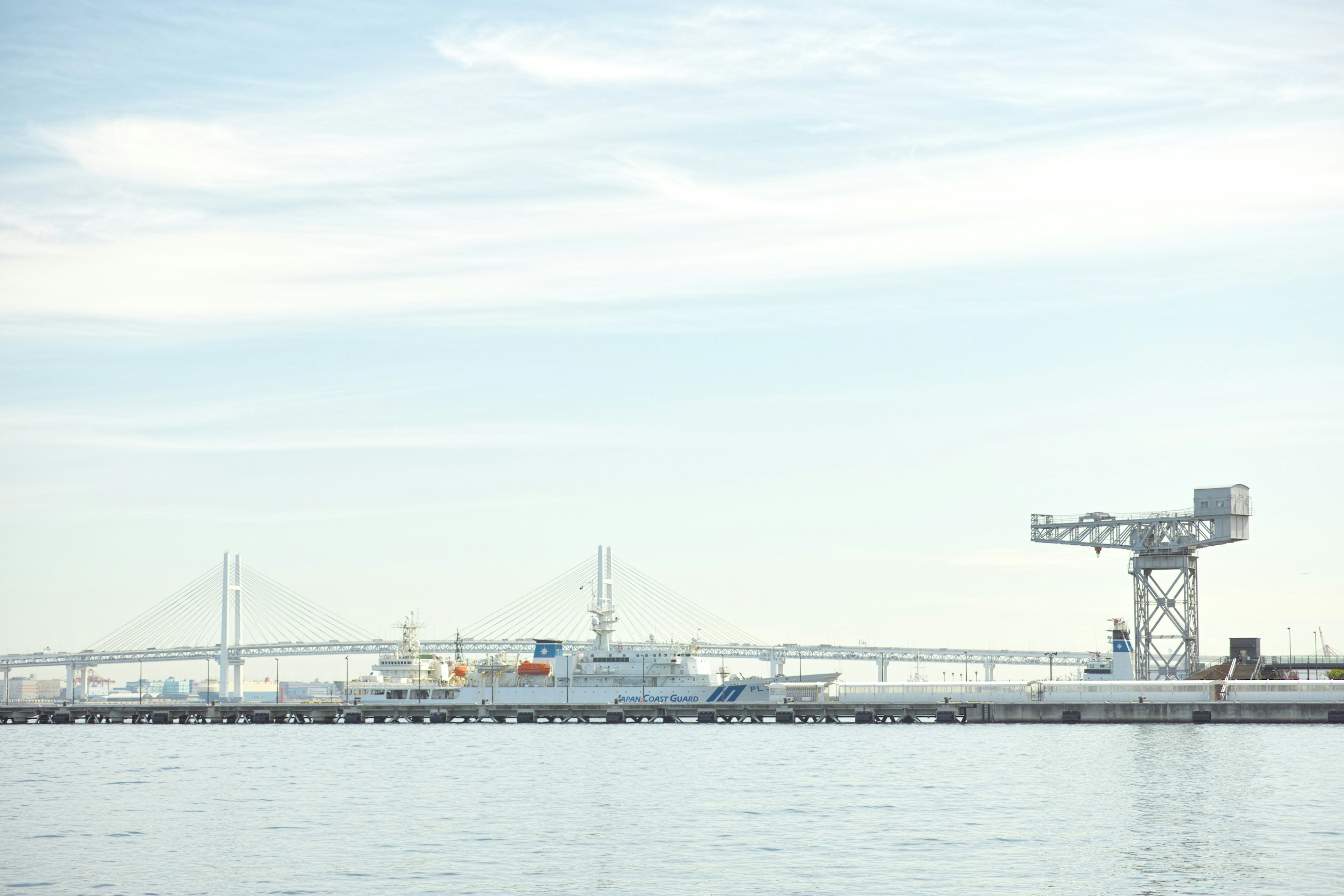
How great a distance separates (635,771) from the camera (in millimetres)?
59219

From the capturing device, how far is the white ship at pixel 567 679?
368 ft

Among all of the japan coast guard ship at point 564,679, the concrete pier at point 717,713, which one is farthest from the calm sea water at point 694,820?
the japan coast guard ship at point 564,679

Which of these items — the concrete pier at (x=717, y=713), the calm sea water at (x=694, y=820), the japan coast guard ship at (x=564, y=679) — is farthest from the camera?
the japan coast guard ship at (x=564, y=679)

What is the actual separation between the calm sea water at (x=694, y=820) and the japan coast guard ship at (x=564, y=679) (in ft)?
117

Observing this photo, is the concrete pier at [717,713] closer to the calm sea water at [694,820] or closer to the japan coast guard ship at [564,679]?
the japan coast guard ship at [564,679]

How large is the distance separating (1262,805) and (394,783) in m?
32.2

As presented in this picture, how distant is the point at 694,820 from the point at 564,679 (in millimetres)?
74039

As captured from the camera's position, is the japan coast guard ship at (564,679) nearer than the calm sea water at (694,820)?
No

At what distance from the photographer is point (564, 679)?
11450cm

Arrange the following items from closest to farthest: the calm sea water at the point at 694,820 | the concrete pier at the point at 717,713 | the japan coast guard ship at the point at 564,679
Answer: the calm sea water at the point at 694,820
the concrete pier at the point at 717,713
the japan coast guard ship at the point at 564,679

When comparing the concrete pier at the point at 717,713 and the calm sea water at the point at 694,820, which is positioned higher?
the calm sea water at the point at 694,820

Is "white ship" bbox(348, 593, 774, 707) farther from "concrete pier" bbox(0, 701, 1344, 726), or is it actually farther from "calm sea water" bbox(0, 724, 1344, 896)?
"calm sea water" bbox(0, 724, 1344, 896)

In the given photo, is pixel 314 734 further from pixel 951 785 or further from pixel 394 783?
pixel 951 785

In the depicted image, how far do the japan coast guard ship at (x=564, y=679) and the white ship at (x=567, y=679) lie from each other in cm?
6
